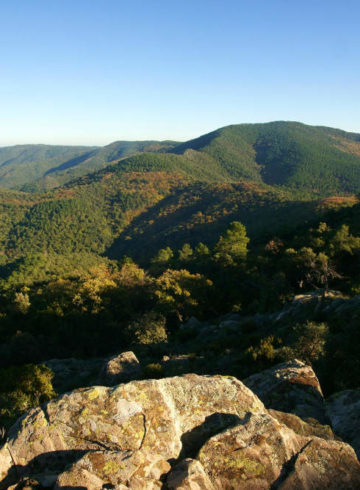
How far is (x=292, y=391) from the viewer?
37.8 feet

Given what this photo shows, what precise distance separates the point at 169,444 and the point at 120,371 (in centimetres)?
1211

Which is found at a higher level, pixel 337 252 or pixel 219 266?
pixel 337 252

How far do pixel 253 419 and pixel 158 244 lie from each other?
169879mm

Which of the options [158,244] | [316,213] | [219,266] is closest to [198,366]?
[219,266]

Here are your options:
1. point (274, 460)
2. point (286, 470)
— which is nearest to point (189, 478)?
point (274, 460)

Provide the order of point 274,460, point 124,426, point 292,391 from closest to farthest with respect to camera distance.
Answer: point 274,460
point 124,426
point 292,391

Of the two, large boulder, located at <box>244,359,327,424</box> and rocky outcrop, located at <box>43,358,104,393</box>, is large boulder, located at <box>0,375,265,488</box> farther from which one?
rocky outcrop, located at <box>43,358,104,393</box>

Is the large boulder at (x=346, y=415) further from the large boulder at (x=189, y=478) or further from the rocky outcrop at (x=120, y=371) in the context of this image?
the rocky outcrop at (x=120, y=371)

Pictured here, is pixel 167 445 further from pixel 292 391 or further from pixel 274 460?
pixel 292 391

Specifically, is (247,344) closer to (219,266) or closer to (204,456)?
(204,456)

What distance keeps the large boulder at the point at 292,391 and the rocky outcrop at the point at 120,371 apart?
8.24 m

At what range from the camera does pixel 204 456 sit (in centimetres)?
682

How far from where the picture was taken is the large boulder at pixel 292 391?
35.0 ft

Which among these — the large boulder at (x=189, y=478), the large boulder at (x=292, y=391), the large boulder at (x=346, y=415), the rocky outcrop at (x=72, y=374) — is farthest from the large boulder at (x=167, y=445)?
the rocky outcrop at (x=72, y=374)
